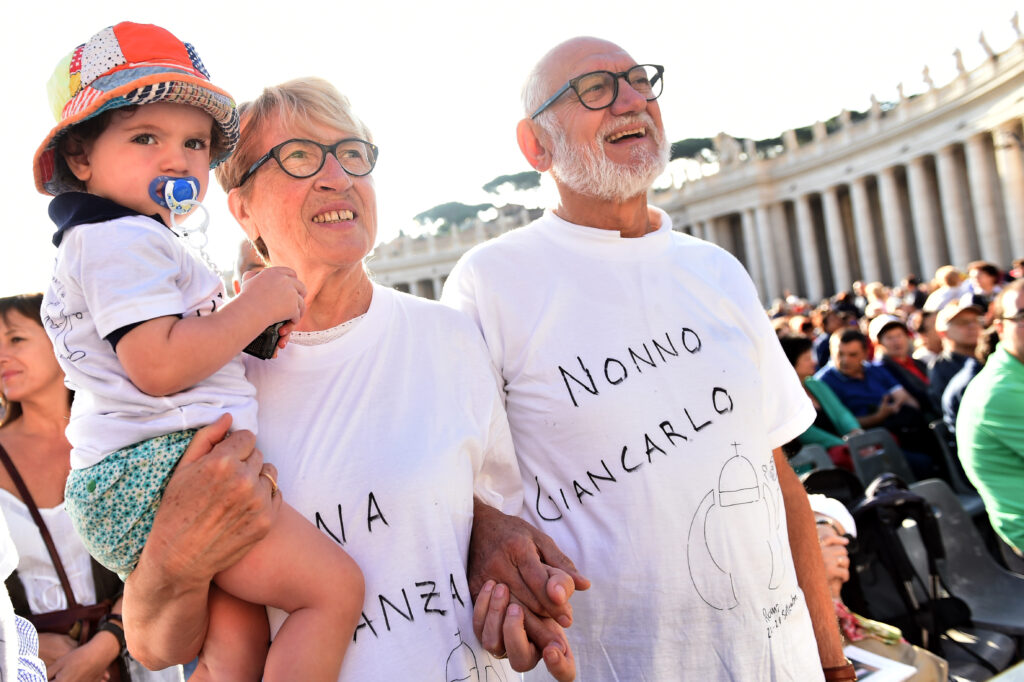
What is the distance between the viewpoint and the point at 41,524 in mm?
2814

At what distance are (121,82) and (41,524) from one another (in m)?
1.85

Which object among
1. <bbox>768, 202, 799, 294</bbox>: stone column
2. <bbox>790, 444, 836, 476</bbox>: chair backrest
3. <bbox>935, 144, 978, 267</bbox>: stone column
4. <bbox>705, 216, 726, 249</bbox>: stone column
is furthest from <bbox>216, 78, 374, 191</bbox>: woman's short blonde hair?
<bbox>705, 216, 726, 249</bbox>: stone column

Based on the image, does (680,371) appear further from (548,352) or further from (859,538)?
(859,538)

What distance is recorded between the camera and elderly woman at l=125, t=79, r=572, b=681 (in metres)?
1.55

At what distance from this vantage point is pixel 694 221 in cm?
4728

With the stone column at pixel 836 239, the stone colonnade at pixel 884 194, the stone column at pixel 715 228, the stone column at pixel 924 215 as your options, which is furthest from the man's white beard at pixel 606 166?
the stone column at pixel 715 228

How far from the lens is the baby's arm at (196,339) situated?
1520mm

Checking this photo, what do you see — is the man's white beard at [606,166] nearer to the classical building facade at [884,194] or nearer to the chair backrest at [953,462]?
the chair backrest at [953,462]

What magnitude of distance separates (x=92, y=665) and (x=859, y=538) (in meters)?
3.48

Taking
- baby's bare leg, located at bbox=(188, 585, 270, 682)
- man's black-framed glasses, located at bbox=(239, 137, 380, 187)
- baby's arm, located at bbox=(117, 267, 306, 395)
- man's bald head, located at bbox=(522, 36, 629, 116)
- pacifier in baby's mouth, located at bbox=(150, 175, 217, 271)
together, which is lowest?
baby's bare leg, located at bbox=(188, 585, 270, 682)

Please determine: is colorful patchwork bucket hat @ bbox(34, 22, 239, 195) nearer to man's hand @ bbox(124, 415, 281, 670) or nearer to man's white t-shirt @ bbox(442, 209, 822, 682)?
man's hand @ bbox(124, 415, 281, 670)

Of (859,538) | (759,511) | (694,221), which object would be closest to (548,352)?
(759,511)

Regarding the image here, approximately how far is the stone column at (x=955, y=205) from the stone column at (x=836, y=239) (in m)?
6.15

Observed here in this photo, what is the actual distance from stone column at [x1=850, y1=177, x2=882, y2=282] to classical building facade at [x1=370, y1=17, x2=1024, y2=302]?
47 millimetres
